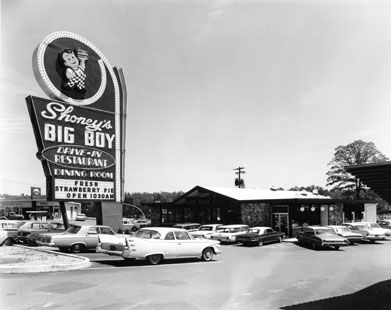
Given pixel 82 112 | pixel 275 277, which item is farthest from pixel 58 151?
pixel 275 277

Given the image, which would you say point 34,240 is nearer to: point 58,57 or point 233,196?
point 58,57

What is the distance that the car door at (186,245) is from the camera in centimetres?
1688

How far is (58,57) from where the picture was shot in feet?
71.1

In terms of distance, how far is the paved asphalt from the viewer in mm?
9102

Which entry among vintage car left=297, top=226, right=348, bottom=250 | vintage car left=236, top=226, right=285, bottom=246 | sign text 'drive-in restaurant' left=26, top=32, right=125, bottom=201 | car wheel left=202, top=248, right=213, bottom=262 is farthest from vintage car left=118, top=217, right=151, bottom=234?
vintage car left=297, top=226, right=348, bottom=250

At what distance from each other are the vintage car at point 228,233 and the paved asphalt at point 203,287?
11109 mm

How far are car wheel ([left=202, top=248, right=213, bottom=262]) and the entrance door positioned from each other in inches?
730

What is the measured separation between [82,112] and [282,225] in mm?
20481

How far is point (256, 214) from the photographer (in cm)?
3591

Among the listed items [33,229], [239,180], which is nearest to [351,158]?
[239,180]

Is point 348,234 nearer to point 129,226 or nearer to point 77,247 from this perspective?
point 77,247

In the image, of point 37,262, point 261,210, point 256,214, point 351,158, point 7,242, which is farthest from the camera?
point 351,158

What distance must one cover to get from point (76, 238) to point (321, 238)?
13478 mm

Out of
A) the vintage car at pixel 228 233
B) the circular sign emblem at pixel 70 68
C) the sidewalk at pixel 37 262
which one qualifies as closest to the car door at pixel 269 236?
the vintage car at pixel 228 233
